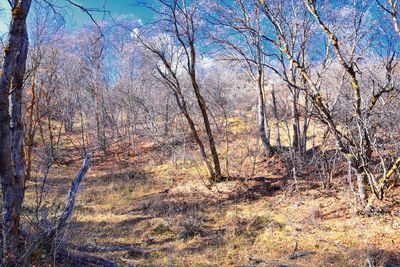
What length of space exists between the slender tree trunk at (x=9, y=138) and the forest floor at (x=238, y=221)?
2.35ft

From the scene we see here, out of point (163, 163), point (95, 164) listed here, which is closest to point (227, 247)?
point (163, 163)

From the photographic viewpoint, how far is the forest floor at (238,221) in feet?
18.9

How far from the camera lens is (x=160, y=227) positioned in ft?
25.4

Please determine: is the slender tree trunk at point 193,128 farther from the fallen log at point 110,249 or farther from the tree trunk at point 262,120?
the fallen log at point 110,249

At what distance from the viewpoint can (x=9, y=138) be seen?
10.9ft

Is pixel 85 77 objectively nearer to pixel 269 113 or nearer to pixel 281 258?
pixel 269 113

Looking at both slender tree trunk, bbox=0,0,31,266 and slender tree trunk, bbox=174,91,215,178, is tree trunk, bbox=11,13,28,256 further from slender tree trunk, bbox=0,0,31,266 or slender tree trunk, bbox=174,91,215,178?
slender tree trunk, bbox=174,91,215,178

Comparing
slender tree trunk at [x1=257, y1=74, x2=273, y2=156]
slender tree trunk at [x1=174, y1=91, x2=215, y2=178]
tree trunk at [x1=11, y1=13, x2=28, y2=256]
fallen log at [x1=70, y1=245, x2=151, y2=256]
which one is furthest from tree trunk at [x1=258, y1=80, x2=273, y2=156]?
tree trunk at [x1=11, y1=13, x2=28, y2=256]

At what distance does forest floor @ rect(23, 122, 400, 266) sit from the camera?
5.75 meters

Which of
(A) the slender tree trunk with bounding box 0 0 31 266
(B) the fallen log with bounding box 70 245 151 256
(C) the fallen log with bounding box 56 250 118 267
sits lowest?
(B) the fallen log with bounding box 70 245 151 256

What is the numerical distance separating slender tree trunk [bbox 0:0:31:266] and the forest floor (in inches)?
28.2

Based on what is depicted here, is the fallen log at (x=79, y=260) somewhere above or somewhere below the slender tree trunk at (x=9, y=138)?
below

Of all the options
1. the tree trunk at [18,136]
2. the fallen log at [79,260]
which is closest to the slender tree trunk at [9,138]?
the tree trunk at [18,136]

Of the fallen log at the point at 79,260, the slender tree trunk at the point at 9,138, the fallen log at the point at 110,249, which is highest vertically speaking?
the slender tree trunk at the point at 9,138
